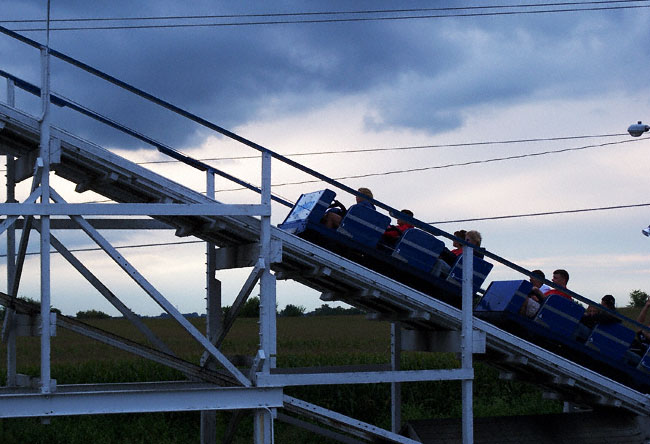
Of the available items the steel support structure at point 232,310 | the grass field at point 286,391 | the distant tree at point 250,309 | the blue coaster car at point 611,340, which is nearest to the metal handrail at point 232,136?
the steel support structure at point 232,310

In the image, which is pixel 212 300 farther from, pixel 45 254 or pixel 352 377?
pixel 45 254

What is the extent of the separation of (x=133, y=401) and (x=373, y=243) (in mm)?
4409

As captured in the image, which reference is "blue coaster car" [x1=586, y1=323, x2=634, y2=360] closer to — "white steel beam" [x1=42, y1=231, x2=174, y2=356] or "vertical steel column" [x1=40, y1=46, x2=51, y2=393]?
"white steel beam" [x1=42, y1=231, x2=174, y2=356]

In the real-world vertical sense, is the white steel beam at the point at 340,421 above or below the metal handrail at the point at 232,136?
below

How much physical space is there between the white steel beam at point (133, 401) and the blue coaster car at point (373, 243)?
8.14 ft

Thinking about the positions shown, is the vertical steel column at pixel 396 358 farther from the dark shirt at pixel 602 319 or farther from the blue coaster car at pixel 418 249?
the dark shirt at pixel 602 319

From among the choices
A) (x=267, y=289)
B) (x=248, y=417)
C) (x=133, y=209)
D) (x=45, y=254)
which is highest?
(x=133, y=209)

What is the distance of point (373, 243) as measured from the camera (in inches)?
619

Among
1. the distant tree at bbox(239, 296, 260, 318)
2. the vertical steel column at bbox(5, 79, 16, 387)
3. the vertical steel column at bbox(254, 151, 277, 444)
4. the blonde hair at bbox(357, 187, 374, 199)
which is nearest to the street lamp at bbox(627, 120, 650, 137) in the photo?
the blonde hair at bbox(357, 187, 374, 199)

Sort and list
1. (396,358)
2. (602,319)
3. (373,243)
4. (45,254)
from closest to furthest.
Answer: (45,254), (373,243), (602,319), (396,358)

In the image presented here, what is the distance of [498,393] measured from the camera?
37.0m

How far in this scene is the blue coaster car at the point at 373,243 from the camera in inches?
613

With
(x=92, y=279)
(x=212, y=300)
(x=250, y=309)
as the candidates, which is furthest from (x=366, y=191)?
(x=250, y=309)

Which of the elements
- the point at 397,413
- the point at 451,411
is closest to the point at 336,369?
the point at 397,413
